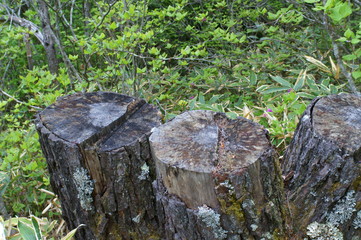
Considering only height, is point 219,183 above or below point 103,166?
above

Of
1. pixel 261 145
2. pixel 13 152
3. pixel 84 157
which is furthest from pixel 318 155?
pixel 13 152

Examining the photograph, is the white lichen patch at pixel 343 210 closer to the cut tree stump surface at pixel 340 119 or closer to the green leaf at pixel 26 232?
the cut tree stump surface at pixel 340 119

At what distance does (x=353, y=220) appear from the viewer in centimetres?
133

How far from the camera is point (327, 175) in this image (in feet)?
4.21

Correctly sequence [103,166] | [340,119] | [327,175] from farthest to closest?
[103,166], [340,119], [327,175]

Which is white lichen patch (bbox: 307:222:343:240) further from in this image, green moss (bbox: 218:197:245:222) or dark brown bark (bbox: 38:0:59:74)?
dark brown bark (bbox: 38:0:59:74)

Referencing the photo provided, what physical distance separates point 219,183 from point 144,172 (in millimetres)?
543

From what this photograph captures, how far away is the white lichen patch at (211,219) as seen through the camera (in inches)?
44.9

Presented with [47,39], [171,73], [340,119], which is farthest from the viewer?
[171,73]

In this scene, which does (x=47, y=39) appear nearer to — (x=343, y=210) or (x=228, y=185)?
(x=228, y=185)

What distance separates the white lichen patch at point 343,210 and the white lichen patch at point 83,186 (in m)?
1.05

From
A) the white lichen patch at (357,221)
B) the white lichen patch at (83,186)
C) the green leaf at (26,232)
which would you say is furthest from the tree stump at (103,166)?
the white lichen patch at (357,221)

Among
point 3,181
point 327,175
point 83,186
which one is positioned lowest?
point 3,181

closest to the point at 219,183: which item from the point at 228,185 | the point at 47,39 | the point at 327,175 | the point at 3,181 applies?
the point at 228,185
